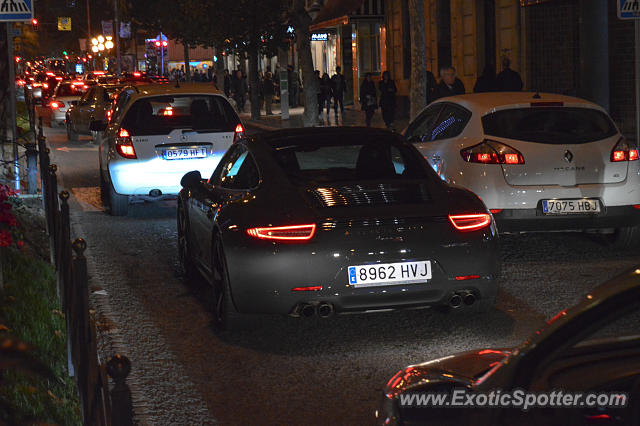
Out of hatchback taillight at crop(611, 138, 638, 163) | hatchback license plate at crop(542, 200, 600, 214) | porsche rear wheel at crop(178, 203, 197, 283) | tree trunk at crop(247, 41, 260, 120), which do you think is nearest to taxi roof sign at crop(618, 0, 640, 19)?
hatchback taillight at crop(611, 138, 638, 163)

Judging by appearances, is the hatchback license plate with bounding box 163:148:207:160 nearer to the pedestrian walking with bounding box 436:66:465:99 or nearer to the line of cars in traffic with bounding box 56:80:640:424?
the line of cars in traffic with bounding box 56:80:640:424

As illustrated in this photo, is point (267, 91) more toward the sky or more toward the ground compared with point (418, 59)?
more toward the ground

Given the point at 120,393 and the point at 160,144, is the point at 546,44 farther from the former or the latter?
the point at 120,393

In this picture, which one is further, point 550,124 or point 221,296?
point 550,124

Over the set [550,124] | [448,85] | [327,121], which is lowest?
[327,121]

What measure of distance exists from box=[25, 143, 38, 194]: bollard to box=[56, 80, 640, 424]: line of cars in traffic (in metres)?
1.42

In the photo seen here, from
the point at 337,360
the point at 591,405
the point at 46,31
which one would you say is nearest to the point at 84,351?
the point at 591,405

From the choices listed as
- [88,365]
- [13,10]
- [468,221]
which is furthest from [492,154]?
[88,365]

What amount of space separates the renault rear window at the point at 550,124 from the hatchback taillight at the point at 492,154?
0.45 feet

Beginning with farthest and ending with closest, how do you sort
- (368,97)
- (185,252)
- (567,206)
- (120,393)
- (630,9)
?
(368,97), (630,9), (567,206), (185,252), (120,393)

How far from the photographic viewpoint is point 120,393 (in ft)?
10.7

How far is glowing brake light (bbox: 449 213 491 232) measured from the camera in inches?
277

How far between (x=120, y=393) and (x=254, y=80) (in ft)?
127

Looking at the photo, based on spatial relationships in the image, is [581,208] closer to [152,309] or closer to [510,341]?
[510,341]
